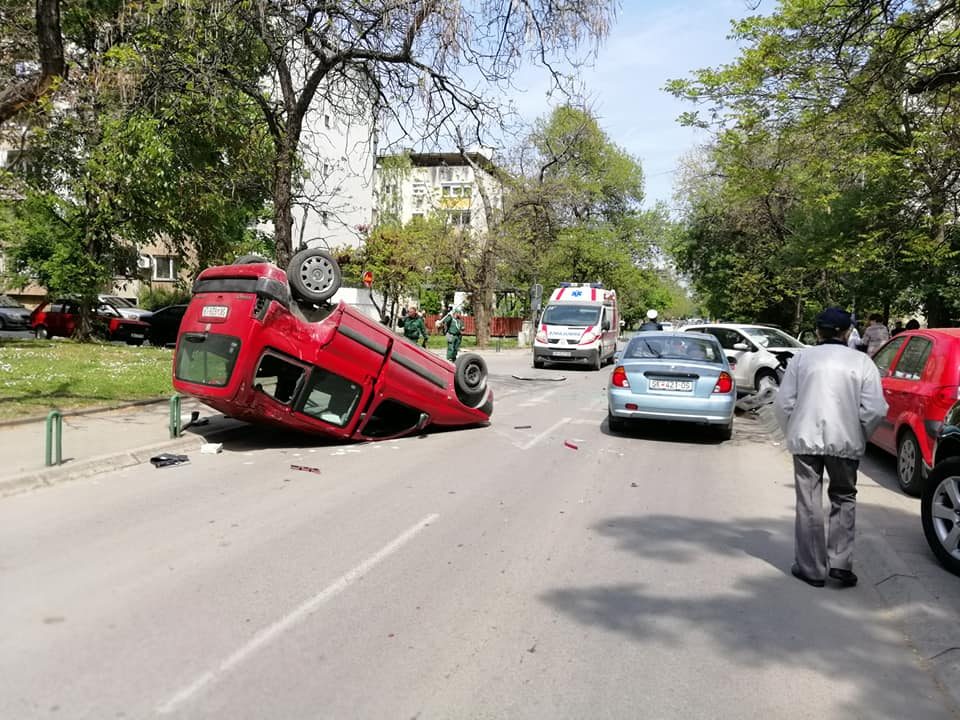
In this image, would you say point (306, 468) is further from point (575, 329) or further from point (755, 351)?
point (575, 329)

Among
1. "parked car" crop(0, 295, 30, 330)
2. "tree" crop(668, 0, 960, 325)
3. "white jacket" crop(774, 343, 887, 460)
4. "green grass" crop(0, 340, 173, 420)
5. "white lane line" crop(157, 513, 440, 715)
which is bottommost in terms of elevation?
"parked car" crop(0, 295, 30, 330)

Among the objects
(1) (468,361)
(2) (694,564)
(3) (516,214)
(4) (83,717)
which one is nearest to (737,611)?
(2) (694,564)

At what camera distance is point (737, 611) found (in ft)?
14.4

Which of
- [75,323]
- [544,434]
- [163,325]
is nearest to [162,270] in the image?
[163,325]

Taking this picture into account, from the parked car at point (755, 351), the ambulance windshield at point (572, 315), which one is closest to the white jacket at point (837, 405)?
the parked car at point (755, 351)

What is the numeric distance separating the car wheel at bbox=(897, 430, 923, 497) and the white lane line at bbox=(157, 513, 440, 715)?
5123 millimetres

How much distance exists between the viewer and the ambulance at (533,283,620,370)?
2394 cm

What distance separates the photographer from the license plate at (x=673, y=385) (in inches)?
405

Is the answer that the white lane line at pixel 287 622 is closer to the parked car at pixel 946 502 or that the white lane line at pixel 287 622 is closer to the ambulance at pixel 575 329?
the parked car at pixel 946 502

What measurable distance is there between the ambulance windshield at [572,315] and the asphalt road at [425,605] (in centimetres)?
1691

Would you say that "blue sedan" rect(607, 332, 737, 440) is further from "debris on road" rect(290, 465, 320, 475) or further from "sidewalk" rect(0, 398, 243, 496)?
"sidewalk" rect(0, 398, 243, 496)

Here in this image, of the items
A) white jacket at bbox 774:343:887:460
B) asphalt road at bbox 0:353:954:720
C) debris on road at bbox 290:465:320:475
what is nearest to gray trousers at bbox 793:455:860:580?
white jacket at bbox 774:343:887:460

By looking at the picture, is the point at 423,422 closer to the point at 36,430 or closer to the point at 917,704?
the point at 36,430

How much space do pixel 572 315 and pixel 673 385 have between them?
14640mm
